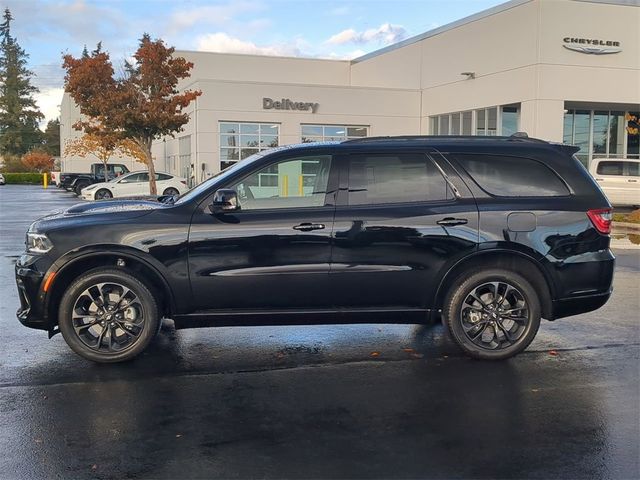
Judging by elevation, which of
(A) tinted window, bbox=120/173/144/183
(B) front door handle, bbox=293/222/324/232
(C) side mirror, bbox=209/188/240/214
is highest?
(A) tinted window, bbox=120/173/144/183

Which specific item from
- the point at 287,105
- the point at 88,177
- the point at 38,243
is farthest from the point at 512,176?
the point at 88,177

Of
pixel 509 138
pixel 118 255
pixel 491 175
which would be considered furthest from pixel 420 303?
pixel 118 255

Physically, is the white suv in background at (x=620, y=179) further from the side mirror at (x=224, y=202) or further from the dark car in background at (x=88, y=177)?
the dark car in background at (x=88, y=177)

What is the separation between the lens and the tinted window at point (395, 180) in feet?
18.1

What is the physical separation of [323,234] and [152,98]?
27153mm

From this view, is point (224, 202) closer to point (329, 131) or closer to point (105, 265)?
point (105, 265)

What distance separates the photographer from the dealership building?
88.2ft

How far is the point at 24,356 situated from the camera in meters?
5.69

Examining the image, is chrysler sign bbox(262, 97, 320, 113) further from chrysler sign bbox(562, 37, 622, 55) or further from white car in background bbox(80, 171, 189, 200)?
chrysler sign bbox(562, 37, 622, 55)

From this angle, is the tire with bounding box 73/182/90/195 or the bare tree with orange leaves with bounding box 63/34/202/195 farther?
the tire with bounding box 73/182/90/195

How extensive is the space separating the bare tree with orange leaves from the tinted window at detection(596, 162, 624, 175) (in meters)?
18.1

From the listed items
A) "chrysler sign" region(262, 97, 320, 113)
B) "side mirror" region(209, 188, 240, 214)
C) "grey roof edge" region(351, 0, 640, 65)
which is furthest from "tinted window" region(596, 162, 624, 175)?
"side mirror" region(209, 188, 240, 214)

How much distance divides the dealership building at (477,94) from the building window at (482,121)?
5 centimetres

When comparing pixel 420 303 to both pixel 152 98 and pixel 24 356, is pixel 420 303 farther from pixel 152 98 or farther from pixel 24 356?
pixel 152 98
